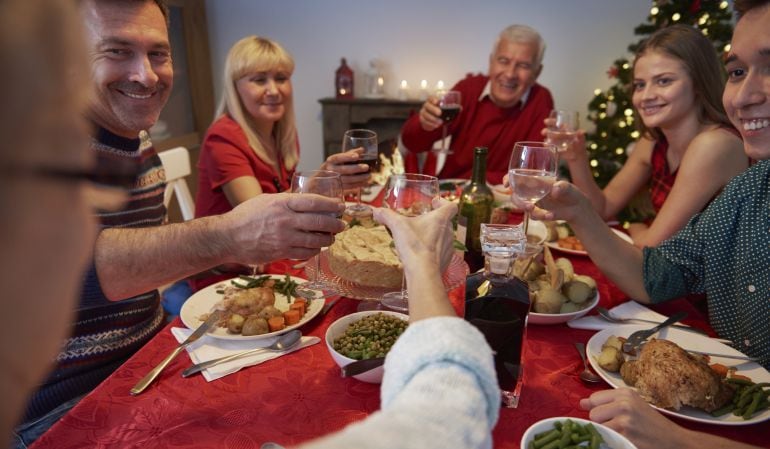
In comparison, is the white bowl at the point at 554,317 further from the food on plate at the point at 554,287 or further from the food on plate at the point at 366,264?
the food on plate at the point at 366,264

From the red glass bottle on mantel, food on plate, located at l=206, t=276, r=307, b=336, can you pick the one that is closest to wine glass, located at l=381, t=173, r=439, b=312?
food on plate, located at l=206, t=276, r=307, b=336

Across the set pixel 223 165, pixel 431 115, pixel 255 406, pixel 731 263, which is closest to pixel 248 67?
pixel 223 165

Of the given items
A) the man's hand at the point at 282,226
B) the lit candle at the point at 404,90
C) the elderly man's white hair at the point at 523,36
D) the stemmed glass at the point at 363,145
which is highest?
the elderly man's white hair at the point at 523,36

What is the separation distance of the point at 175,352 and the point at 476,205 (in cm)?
109

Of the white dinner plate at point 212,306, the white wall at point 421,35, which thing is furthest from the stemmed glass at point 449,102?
the white wall at point 421,35

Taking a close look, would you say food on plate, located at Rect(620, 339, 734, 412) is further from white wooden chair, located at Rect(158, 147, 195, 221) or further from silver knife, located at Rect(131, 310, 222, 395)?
white wooden chair, located at Rect(158, 147, 195, 221)

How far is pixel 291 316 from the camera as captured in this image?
1158 mm

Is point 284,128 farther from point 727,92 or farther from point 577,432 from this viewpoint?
point 577,432

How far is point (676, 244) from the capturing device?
1.39 m

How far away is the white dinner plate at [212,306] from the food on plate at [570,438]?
61cm

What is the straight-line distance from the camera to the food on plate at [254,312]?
112cm

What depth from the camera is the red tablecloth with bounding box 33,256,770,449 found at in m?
0.83

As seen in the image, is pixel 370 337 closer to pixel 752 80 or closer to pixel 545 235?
pixel 545 235

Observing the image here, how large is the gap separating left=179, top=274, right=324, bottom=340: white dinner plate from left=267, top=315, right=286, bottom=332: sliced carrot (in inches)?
0.5
